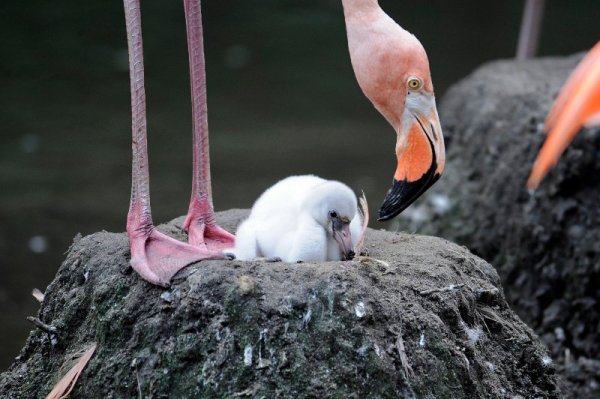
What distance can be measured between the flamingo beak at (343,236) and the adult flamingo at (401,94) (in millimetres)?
124

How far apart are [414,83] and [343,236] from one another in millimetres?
526

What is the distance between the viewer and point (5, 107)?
9055 millimetres

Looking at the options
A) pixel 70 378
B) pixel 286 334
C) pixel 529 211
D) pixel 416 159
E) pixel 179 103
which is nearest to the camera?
pixel 286 334

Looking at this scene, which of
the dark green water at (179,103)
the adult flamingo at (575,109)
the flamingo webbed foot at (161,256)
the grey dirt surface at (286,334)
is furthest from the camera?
the dark green water at (179,103)

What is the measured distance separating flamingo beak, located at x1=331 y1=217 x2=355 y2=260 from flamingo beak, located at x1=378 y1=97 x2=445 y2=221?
13 centimetres

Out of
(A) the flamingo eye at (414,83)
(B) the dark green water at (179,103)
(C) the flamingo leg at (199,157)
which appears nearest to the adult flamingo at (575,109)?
(A) the flamingo eye at (414,83)

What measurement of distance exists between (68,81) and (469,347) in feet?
24.7

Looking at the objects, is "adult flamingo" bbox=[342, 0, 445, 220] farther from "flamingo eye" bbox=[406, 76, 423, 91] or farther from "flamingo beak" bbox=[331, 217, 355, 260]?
"flamingo beak" bbox=[331, 217, 355, 260]

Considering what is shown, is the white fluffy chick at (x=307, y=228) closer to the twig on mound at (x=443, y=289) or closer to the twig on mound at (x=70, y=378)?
the twig on mound at (x=443, y=289)

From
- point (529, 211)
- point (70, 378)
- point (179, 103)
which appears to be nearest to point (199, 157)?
point (70, 378)

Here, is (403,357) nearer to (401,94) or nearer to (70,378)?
(401,94)

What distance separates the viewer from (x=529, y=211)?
4984 millimetres

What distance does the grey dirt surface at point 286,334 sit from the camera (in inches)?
104

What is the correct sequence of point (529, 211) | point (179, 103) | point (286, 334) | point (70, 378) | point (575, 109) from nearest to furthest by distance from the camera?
1. point (575, 109)
2. point (286, 334)
3. point (70, 378)
4. point (529, 211)
5. point (179, 103)
